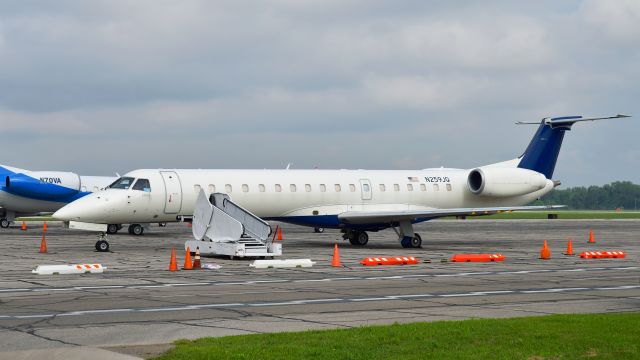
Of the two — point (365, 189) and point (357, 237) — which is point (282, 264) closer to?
point (357, 237)

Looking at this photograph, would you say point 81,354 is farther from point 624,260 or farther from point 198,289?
point 624,260

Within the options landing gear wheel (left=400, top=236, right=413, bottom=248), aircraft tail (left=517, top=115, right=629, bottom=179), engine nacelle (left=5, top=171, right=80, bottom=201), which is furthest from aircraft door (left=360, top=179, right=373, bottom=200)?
engine nacelle (left=5, top=171, right=80, bottom=201)

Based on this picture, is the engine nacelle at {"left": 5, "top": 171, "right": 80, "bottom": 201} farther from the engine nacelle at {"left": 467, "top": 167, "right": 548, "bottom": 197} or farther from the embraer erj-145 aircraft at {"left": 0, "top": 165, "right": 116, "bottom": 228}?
the engine nacelle at {"left": 467, "top": 167, "right": 548, "bottom": 197}

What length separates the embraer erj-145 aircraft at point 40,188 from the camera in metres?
50.6

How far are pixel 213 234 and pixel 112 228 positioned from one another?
19551 millimetres

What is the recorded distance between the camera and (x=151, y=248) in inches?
1305

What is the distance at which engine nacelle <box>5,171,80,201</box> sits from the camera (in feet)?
166

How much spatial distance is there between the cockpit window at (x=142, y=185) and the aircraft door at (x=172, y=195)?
63 centimetres

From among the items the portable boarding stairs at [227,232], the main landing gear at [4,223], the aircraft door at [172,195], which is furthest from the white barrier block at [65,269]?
the main landing gear at [4,223]

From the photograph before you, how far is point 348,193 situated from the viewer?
35219 mm

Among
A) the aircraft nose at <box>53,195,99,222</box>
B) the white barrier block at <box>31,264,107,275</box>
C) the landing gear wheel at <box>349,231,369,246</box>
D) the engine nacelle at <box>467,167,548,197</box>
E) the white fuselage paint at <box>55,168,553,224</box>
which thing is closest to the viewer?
the white barrier block at <box>31,264,107,275</box>

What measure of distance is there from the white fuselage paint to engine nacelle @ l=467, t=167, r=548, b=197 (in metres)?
0.34

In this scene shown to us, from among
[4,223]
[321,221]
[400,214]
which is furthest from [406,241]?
[4,223]

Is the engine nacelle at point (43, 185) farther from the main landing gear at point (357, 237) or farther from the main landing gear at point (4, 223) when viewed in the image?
the main landing gear at point (357, 237)
